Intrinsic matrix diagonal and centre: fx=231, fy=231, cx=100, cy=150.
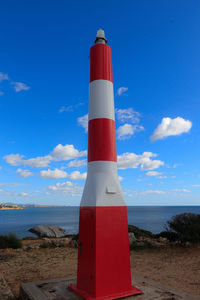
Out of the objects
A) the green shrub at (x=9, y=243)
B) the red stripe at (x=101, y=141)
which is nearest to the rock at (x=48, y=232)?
the green shrub at (x=9, y=243)

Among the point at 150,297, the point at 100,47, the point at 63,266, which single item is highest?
the point at 100,47

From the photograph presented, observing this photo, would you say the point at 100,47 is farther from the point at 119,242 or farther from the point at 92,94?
the point at 119,242

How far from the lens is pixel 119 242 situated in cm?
528

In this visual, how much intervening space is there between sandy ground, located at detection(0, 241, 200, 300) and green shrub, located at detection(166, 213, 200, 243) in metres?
0.76

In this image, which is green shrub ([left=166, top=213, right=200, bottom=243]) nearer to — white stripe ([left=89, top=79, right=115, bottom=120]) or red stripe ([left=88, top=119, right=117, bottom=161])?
red stripe ([left=88, top=119, right=117, bottom=161])

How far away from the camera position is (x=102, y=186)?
544 cm

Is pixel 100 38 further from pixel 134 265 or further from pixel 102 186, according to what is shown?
pixel 134 265

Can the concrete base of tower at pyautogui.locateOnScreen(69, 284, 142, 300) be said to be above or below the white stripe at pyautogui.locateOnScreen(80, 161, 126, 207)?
below

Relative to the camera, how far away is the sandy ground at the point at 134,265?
7.51 m

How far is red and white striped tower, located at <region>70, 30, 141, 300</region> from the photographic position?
4.99 meters

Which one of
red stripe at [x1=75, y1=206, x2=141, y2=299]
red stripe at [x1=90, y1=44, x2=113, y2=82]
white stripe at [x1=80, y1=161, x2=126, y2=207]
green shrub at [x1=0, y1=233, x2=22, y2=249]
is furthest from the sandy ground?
red stripe at [x1=90, y1=44, x2=113, y2=82]

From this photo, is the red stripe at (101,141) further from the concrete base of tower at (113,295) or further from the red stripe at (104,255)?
the concrete base of tower at (113,295)

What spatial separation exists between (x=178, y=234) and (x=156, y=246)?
6.03 feet

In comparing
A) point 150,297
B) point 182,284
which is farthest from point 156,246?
point 150,297
